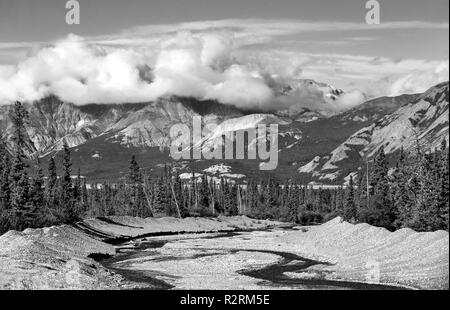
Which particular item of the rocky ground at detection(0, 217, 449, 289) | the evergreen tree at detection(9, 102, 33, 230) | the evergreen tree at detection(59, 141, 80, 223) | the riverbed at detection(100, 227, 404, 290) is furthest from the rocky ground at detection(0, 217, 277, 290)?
the evergreen tree at detection(9, 102, 33, 230)

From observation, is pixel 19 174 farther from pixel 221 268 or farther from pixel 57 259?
pixel 221 268

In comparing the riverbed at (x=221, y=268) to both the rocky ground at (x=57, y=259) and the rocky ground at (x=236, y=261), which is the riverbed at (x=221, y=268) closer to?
the rocky ground at (x=236, y=261)

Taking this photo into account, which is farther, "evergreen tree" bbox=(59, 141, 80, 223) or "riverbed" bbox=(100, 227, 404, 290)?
"evergreen tree" bbox=(59, 141, 80, 223)

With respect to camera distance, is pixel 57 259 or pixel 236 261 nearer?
pixel 57 259

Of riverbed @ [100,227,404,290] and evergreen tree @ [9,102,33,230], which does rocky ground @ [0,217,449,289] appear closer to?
riverbed @ [100,227,404,290]

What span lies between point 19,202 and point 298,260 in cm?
4880

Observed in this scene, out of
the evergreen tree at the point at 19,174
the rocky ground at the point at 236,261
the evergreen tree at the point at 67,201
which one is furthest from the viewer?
the evergreen tree at the point at 67,201

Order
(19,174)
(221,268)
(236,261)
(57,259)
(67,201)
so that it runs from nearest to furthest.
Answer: (57,259)
(221,268)
(236,261)
(19,174)
(67,201)

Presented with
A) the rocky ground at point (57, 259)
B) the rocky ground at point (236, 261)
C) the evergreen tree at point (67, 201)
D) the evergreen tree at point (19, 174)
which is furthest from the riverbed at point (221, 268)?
the evergreen tree at point (67, 201)

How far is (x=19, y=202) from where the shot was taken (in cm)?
9662

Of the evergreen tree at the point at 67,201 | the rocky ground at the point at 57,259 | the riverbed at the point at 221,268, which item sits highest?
the evergreen tree at the point at 67,201

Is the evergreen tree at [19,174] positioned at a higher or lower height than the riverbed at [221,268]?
higher

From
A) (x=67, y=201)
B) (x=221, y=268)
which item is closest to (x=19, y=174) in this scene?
(x=67, y=201)
